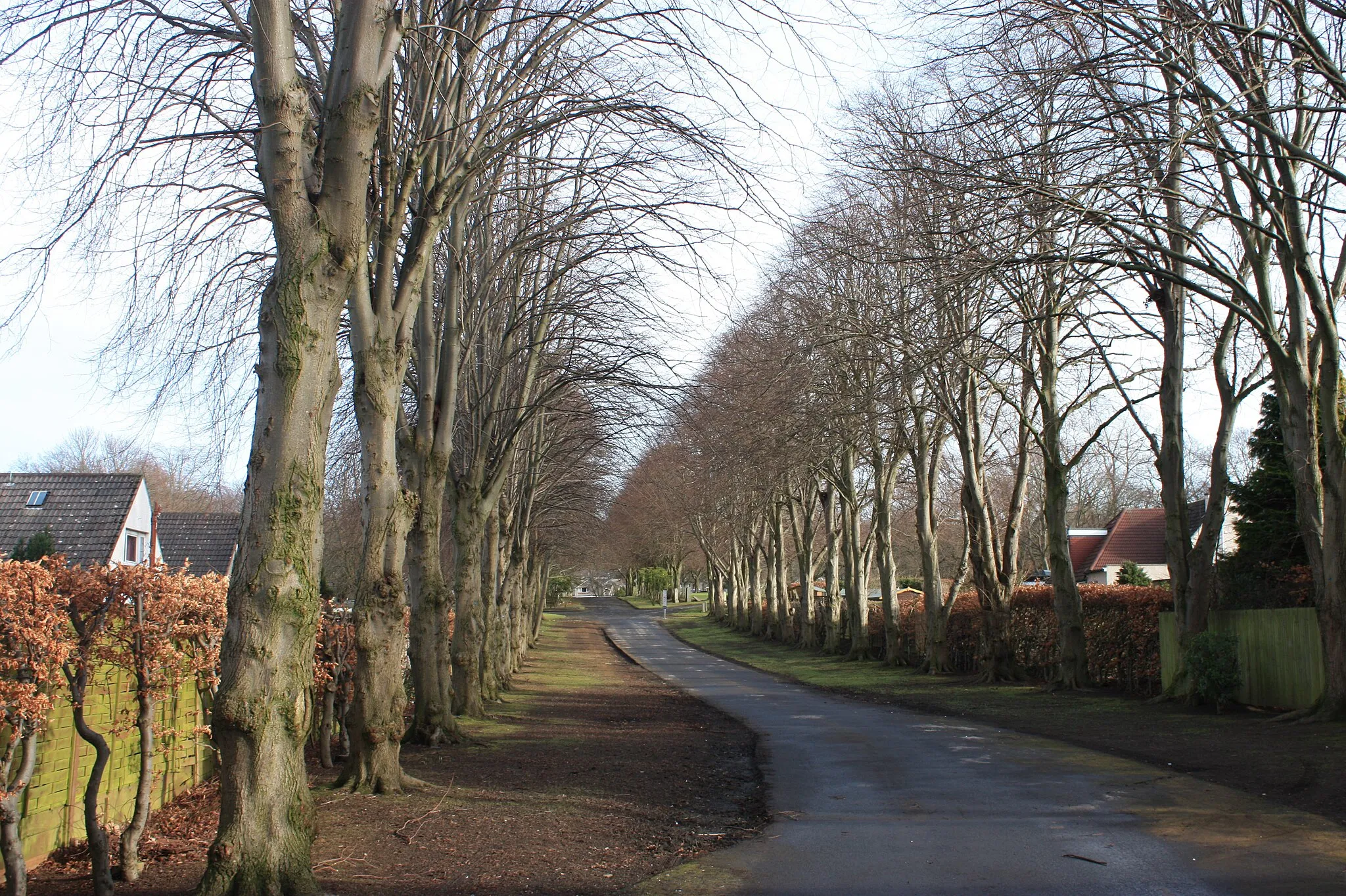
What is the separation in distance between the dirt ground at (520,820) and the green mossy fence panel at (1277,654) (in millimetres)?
7904

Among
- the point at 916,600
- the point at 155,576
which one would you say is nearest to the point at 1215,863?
the point at 155,576

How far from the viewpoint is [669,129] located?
8688mm

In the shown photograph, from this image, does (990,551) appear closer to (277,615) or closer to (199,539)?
(277,615)

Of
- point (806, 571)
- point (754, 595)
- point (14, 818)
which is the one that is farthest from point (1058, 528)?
point (754, 595)

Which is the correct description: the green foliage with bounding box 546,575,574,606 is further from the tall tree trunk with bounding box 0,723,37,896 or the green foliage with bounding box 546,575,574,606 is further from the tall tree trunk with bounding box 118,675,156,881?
the tall tree trunk with bounding box 0,723,37,896

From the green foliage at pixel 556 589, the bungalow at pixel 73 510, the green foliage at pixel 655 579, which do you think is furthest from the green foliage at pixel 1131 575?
the green foliage at pixel 655 579

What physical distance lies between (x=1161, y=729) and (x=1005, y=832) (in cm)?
755

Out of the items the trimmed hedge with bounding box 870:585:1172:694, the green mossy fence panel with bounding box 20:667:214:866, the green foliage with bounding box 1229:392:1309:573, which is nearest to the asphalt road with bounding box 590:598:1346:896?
the green mossy fence panel with bounding box 20:667:214:866

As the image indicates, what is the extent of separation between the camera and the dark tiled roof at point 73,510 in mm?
26953

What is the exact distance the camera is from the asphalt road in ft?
22.2

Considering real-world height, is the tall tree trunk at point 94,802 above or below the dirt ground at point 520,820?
above

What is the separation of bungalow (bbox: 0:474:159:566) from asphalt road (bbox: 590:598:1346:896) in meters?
20.9

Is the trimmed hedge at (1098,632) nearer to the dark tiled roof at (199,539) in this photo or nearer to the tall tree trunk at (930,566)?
the tall tree trunk at (930,566)

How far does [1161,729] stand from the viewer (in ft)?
47.9
